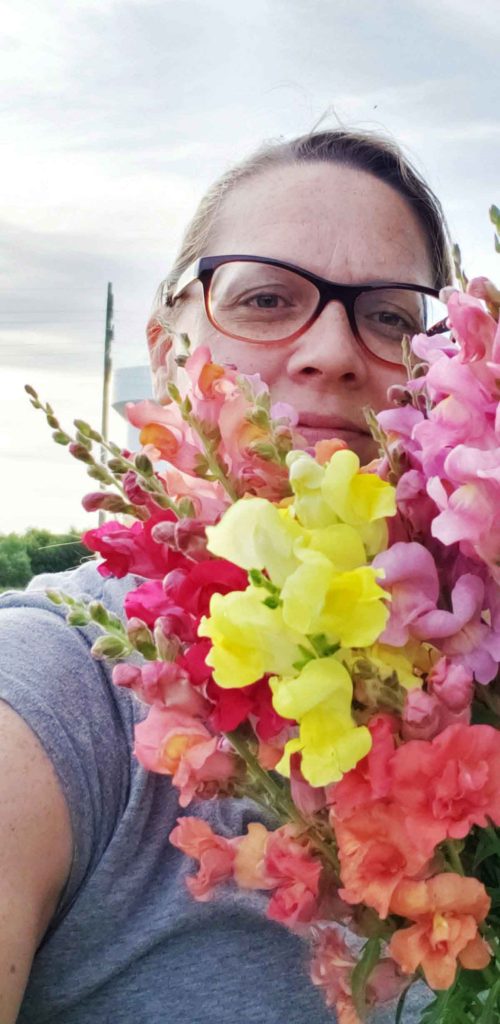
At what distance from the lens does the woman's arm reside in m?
0.88

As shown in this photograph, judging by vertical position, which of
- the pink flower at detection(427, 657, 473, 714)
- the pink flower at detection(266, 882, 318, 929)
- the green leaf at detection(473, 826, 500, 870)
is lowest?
the pink flower at detection(266, 882, 318, 929)

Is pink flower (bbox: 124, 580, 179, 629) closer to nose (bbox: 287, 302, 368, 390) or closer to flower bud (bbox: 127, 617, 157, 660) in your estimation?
flower bud (bbox: 127, 617, 157, 660)

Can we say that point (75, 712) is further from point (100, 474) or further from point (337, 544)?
point (337, 544)

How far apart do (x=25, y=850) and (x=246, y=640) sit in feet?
1.52

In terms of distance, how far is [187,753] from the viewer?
616 mm

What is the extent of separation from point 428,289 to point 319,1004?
2.80 feet

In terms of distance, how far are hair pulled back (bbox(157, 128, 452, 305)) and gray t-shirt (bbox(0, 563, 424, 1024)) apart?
0.66 metres

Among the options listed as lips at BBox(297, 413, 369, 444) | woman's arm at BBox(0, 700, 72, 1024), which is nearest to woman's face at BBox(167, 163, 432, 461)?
lips at BBox(297, 413, 369, 444)

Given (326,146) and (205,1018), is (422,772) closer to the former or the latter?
(205,1018)

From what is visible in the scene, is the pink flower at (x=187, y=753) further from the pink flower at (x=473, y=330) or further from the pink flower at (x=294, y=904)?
the pink flower at (x=473, y=330)

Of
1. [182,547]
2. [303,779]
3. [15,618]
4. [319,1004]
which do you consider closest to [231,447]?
[182,547]

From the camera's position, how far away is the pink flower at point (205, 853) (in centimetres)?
67

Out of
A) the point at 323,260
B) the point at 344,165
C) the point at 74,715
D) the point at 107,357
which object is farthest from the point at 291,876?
the point at 107,357

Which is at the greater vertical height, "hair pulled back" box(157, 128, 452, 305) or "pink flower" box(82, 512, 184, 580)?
"hair pulled back" box(157, 128, 452, 305)
